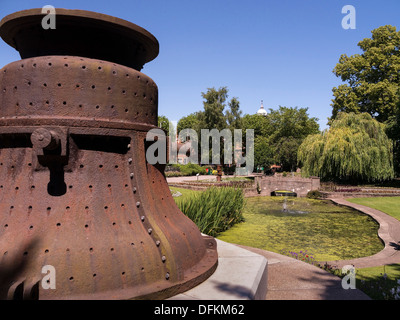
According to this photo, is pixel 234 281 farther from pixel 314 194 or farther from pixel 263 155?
pixel 263 155

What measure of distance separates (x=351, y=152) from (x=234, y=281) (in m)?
24.1

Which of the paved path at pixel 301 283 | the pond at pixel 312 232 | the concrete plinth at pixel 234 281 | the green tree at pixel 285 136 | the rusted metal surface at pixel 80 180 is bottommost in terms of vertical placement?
the pond at pixel 312 232

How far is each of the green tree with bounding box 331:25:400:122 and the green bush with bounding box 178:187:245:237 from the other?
2552 centimetres

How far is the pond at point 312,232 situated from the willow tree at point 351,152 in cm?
782

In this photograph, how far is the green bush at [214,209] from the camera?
29.9 feet

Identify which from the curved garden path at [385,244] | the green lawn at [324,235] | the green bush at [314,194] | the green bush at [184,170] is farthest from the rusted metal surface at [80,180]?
the green bush at [184,170]

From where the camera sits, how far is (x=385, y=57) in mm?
32031

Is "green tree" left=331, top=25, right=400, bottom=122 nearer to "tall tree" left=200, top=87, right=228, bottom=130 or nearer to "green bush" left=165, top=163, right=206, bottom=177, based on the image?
"tall tree" left=200, top=87, right=228, bottom=130

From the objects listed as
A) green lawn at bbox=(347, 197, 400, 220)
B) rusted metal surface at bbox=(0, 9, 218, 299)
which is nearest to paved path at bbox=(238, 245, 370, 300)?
rusted metal surface at bbox=(0, 9, 218, 299)

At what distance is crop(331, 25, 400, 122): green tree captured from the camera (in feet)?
103

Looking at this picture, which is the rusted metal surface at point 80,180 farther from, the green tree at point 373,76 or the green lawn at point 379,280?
the green tree at point 373,76

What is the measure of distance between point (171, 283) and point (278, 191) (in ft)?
79.9

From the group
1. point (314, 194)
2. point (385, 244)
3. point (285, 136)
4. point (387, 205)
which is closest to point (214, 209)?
point (385, 244)

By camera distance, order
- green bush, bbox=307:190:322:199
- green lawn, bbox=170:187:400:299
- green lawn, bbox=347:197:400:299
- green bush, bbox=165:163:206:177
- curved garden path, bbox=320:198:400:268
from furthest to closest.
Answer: green bush, bbox=165:163:206:177 → green bush, bbox=307:190:322:199 → curved garden path, bbox=320:198:400:268 → green lawn, bbox=170:187:400:299 → green lawn, bbox=347:197:400:299
